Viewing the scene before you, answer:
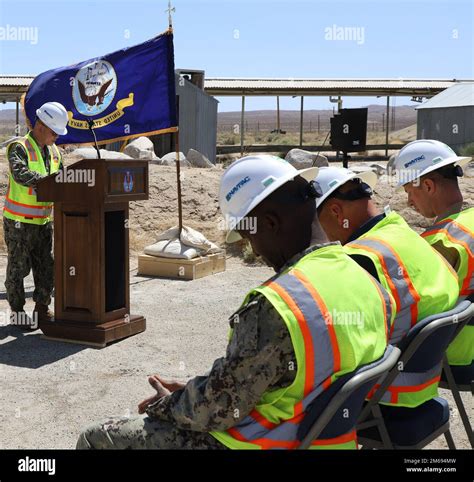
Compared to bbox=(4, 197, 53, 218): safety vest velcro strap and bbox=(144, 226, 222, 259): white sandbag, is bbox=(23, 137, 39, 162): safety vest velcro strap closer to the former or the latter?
bbox=(4, 197, 53, 218): safety vest velcro strap

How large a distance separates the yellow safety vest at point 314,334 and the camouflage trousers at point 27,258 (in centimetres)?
497

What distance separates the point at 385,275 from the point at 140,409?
1.09 metres

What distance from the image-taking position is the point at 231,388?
2234 mm

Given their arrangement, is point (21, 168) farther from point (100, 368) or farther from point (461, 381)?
point (461, 381)

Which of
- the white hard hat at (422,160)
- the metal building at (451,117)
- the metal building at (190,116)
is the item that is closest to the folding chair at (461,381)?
the white hard hat at (422,160)

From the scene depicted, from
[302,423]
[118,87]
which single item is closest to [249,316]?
[302,423]

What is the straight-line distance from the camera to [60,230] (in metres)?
6.50

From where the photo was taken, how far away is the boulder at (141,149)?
18047mm

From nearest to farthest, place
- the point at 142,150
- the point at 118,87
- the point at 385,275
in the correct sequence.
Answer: the point at 385,275 → the point at 118,87 → the point at 142,150

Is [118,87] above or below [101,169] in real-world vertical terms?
above

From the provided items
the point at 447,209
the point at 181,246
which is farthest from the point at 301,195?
the point at 181,246

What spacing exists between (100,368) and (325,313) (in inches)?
156

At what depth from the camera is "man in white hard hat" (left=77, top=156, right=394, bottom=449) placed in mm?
2184
